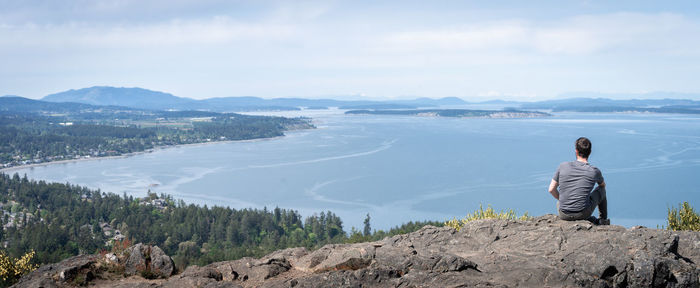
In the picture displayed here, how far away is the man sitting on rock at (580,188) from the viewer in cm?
679

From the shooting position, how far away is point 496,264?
6.64 metres

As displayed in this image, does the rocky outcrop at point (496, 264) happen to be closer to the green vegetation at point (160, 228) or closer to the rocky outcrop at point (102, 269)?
the rocky outcrop at point (102, 269)

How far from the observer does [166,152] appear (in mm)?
113000

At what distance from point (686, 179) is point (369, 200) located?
40.0 m

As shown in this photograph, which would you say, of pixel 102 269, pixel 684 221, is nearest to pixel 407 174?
pixel 684 221

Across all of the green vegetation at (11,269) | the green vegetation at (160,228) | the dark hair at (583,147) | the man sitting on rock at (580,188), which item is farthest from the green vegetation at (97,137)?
the dark hair at (583,147)

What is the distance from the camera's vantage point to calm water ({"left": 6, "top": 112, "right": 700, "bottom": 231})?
177 ft

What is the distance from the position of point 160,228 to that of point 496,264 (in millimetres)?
47049

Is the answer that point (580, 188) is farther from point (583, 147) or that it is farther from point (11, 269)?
point (11, 269)

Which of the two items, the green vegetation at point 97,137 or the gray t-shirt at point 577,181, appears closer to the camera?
the gray t-shirt at point 577,181

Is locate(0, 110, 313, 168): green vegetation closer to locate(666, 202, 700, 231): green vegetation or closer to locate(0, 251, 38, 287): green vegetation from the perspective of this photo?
locate(0, 251, 38, 287): green vegetation

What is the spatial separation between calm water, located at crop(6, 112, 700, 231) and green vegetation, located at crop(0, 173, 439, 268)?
19.8 ft

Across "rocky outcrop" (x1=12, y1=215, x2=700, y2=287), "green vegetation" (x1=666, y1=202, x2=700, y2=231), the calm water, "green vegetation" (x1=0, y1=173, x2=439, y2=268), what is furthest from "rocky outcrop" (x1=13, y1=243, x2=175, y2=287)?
the calm water

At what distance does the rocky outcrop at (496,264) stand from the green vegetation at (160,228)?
2862 cm
